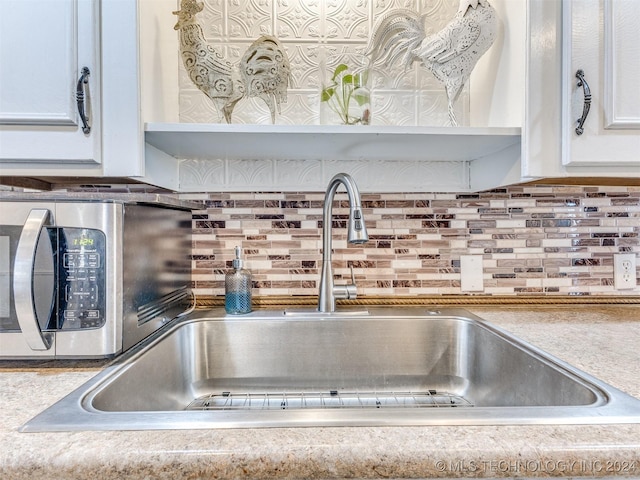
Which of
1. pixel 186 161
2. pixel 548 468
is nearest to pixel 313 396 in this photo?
pixel 548 468

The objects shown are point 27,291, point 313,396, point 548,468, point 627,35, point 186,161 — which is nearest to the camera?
point 548,468

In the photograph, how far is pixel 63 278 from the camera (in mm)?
697

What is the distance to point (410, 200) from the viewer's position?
3.91 feet

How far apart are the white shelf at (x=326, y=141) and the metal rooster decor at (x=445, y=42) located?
0.13 metres

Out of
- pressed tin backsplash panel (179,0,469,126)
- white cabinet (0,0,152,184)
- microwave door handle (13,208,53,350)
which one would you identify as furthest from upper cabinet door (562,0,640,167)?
microwave door handle (13,208,53,350)

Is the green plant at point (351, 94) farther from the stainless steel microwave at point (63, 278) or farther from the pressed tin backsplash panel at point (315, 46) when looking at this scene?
the stainless steel microwave at point (63, 278)

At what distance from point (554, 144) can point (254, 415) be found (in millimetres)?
860

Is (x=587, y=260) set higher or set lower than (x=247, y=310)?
higher

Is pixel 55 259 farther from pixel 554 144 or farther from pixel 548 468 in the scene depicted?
pixel 554 144

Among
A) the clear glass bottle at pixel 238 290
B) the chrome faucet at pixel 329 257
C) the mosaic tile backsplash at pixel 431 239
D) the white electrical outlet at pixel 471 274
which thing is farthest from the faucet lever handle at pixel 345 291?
the white electrical outlet at pixel 471 274

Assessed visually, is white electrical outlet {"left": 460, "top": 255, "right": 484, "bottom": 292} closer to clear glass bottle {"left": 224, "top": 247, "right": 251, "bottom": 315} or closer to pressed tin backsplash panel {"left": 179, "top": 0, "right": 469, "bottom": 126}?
pressed tin backsplash panel {"left": 179, "top": 0, "right": 469, "bottom": 126}

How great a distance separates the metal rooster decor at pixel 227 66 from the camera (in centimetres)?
94

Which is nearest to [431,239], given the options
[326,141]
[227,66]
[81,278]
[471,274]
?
[471,274]

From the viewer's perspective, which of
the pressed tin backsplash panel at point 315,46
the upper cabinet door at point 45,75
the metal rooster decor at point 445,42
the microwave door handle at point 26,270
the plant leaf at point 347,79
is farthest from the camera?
the pressed tin backsplash panel at point 315,46
